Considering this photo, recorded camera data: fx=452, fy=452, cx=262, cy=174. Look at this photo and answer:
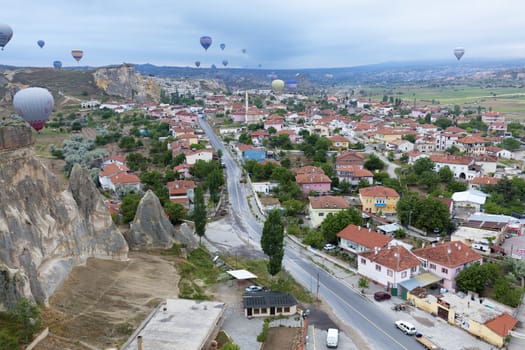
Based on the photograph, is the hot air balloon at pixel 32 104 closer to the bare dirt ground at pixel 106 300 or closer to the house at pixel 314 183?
the bare dirt ground at pixel 106 300

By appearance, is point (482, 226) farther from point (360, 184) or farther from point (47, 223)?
point (47, 223)

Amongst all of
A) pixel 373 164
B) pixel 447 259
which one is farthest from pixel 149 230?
pixel 373 164

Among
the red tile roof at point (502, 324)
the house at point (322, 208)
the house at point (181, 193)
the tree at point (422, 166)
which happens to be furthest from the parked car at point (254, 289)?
the tree at point (422, 166)

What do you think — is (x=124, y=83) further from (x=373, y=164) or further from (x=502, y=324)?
(x=502, y=324)

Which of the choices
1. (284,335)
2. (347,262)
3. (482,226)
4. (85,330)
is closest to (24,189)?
(85,330)

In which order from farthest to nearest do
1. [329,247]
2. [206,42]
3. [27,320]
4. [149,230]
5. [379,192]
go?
[206,42]
[379,192]
[329,247]
[149,230]
[27,320]
